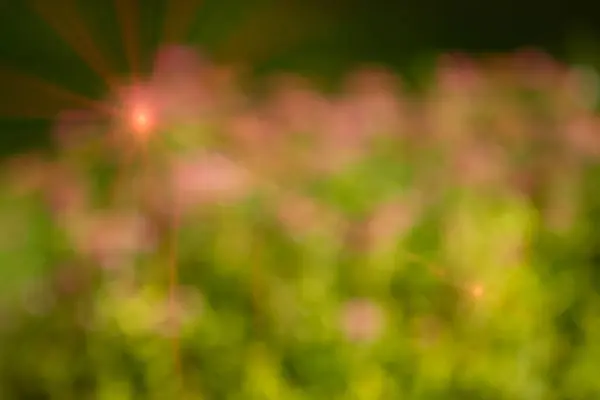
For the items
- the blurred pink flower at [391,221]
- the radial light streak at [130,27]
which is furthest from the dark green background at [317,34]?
the blurred pink flower at [391,221]

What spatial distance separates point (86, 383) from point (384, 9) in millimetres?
703

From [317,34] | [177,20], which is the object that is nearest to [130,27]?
[177,20]

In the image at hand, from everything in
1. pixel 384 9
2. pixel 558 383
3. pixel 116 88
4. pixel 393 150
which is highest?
pixel 384 9

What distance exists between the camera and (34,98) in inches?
47.6

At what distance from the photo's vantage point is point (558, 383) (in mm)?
1062

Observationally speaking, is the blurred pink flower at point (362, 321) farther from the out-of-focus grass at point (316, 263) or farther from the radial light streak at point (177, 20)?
the radial light streak at point (177, 20)

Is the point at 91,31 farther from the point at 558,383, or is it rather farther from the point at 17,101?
the point at 558,383

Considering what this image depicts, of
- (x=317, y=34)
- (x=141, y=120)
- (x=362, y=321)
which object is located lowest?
(x=362, y=321)

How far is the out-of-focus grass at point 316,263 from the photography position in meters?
1.03

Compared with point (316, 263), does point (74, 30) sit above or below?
above

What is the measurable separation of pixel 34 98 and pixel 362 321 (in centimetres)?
58

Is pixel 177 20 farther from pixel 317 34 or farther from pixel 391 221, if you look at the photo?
pixel 391 221

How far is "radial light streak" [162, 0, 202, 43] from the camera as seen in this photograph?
1236 millimetres

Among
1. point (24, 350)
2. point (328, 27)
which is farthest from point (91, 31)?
point (24, 350)
